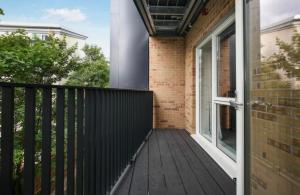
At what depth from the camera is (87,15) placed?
27984mm

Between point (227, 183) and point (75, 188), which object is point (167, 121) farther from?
point (75, 188)

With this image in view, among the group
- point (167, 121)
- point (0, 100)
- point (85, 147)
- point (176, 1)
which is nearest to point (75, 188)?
point (85, 147)

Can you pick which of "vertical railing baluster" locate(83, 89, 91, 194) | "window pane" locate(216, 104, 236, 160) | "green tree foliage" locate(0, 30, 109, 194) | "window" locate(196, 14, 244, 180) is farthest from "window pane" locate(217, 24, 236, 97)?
"green tree foliage" locate(0, 30, 109, 194)

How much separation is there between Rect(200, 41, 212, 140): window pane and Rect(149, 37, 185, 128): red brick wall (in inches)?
59.0

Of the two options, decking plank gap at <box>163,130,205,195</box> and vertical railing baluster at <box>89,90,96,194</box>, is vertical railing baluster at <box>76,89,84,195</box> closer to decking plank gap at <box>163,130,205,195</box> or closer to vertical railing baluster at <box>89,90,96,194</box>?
vertical railing baluster at <box>89,90,96,194</box>

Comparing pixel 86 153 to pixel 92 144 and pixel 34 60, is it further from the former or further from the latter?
pixel 34 60

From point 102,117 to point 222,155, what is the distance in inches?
82.9

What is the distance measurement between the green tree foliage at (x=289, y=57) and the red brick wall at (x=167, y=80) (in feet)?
16.8

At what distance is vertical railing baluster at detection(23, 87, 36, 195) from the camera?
1.03 meters

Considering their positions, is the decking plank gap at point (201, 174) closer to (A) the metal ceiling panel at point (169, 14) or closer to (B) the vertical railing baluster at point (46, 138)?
(B) the vertical railing baluster at point (46, 138)

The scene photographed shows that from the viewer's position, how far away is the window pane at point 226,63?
3179 mm

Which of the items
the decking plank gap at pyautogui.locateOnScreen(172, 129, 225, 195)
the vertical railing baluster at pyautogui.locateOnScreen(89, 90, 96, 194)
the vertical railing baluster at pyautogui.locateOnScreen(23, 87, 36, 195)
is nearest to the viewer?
the vertical railing baluster at pyautogui.locateOnScreen(23, 87, 36, 195)

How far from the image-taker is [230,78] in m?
3.28

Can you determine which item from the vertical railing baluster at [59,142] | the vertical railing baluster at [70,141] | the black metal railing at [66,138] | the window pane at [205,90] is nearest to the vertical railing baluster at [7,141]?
the black metal railing at [66,138]
